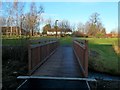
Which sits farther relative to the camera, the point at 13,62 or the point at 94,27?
the point at 94,27

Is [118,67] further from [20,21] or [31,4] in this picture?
[31,4]

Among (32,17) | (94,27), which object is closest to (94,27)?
(94,27)

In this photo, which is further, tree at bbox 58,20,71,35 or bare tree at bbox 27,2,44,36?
tree at bbox 58,20,71,35

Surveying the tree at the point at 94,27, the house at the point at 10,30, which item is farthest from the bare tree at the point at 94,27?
the house at the point at 10,30

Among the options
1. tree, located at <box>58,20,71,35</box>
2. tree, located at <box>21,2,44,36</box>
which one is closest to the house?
tree, located at <box>21,2,44,36</box>

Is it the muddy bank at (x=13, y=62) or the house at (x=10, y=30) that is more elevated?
the house at (x=10, y=30)

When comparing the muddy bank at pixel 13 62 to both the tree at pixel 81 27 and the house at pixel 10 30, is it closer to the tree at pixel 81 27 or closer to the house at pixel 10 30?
the house at pixel 10 30

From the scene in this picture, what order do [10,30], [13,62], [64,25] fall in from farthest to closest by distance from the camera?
[64,25]
[10,30]
[13,62]

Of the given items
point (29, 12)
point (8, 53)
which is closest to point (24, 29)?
point (29, 12)

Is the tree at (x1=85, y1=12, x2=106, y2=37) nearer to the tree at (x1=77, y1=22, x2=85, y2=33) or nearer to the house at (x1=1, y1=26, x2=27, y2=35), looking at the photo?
the tree at (x1=77, y1=22, x2=85, y2=33)

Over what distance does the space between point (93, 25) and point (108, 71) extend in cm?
4461

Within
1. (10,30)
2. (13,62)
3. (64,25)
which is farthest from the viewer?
(64,25)

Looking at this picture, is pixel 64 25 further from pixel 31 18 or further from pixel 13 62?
pixel 13 62

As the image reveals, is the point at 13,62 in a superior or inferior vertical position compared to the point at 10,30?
inferior
